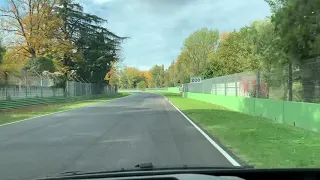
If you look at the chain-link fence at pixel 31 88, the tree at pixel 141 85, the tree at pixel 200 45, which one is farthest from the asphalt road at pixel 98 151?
the tree at pixel 141 85

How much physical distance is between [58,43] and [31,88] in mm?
20386

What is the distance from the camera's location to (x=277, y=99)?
64.9 ft

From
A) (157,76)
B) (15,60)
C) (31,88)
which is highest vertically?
(15,60)

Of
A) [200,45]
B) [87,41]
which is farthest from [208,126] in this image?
[200,45]

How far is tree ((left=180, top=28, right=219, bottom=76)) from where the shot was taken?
108062mm

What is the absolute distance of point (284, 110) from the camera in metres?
18.3

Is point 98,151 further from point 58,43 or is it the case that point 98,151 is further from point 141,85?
point 141,85

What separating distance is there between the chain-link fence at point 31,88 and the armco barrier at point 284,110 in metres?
19.6

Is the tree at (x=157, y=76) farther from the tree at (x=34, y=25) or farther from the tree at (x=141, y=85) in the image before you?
the tree at (x=34, y=25)

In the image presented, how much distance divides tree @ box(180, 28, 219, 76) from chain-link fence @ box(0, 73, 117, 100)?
161ft

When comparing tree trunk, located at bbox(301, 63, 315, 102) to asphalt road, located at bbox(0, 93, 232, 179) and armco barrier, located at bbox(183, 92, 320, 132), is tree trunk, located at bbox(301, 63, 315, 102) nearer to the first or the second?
armco barrier, located at bbox(183, 92, 320, 132)

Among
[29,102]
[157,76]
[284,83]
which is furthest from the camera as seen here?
[157,76]

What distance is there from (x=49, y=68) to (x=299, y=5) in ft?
153

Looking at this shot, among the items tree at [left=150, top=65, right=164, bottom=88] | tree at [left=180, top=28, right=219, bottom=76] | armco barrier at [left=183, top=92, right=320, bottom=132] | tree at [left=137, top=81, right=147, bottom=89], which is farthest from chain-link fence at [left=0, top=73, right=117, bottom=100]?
tree at [left=137, top=81, right=147, bottom=89]
